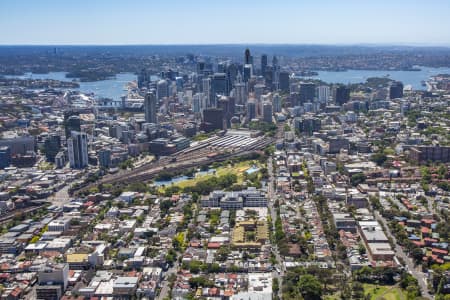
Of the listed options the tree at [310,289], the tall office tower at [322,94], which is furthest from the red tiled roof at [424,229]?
the tall office tower at [322,94]

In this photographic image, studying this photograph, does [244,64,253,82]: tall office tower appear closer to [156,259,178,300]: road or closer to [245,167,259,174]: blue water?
[245,167,259,174]: blue water

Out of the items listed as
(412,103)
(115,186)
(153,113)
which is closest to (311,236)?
(115,186)

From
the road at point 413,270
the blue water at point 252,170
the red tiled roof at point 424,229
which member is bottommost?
the road at point 413,270

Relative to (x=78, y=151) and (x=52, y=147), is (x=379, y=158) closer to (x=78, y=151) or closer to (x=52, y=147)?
(x=78, y=151)

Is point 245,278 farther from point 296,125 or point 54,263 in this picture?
point 296,125

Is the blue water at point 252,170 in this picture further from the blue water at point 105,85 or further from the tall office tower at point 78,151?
the blue water at point 105,85

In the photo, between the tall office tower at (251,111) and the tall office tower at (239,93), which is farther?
the tall office tower at (239,93)

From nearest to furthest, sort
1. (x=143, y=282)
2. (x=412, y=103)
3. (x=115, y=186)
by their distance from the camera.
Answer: (x=143, y=282)
(x=115, y=186)
(x=412, y=103)
